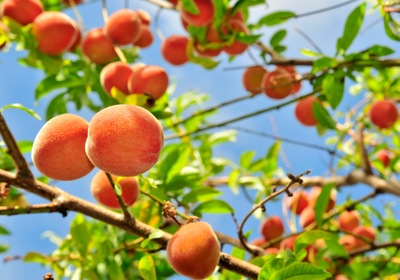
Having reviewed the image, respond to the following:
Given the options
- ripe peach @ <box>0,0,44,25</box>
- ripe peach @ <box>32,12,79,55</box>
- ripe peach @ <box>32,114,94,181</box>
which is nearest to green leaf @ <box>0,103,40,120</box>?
ripe peach @ <box>32,114,94,181</box>

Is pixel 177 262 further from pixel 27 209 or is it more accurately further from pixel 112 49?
pixel 112 49

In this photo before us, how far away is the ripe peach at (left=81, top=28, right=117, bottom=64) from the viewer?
7.49 feet

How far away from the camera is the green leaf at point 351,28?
1846 mm

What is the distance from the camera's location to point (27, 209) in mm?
1182

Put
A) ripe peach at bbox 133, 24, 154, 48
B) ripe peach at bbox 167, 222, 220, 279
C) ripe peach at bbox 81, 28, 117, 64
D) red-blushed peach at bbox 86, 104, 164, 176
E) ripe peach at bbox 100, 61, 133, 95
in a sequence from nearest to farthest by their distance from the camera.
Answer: red-blushed peach at bbox 86, 104, 164, 176 < ripe peach at bbox 167, 222, 220, 279 < ripe peach at bbox 100, 61, 133, 95 < ripe peach at bbox 81, 28, 117, 64 < ripe peach at bbox 133, 24, 154, 48

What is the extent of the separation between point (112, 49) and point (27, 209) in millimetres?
1285

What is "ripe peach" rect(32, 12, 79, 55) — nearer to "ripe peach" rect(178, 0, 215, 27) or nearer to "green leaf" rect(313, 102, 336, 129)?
"ripe peach" rect(178, 0, 215, 27)

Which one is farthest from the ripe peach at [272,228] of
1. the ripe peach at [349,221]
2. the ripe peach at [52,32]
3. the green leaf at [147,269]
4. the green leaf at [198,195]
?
the green leaf at [147,269]

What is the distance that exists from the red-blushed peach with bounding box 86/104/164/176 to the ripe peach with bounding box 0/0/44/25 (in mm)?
1385

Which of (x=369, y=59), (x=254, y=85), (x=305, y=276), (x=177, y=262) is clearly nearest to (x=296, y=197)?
(x=254, y=85)

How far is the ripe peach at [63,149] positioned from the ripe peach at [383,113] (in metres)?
1.96

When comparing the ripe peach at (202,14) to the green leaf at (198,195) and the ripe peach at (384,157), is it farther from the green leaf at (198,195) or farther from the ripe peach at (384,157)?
the ripe peach at (384,157)

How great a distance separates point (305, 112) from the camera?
2.58 metres

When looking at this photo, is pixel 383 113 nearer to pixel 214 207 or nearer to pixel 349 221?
pixel 349 221
